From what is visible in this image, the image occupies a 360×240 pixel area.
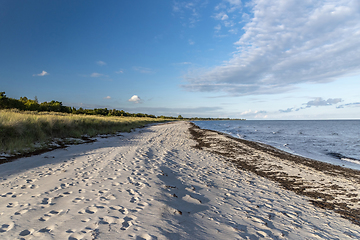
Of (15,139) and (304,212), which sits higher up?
(15,139)

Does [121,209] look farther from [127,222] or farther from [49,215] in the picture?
[49,215]

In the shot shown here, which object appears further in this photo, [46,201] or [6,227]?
[46,201]

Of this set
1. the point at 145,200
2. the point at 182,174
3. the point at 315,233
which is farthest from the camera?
the point at 182,174

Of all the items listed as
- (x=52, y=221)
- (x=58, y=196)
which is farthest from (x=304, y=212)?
(x=58, y=196)

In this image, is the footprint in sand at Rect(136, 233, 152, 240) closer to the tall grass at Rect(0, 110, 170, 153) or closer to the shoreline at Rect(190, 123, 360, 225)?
the shoreline at Rect(190, 123, 360, 225)

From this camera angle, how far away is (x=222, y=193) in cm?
600

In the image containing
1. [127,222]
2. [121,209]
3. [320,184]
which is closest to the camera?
[127,222]

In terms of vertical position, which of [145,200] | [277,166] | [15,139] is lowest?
[277,166]

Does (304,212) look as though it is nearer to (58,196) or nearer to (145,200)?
(145,200)

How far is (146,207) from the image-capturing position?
4.17 m

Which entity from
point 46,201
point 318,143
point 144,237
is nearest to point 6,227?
point 46,201


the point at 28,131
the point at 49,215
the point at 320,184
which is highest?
the point at 28,131

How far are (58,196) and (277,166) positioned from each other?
11.4 metres

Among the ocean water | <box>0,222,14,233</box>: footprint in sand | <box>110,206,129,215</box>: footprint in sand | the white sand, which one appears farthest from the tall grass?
the ocean water
